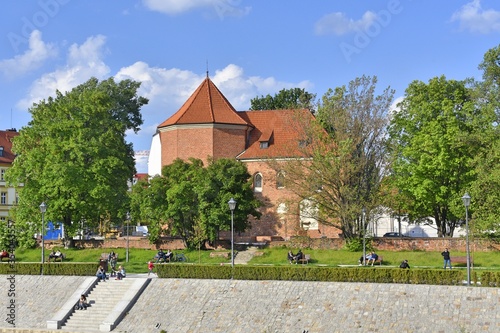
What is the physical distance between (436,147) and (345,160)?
6.79m

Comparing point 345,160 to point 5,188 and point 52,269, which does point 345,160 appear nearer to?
point 52,269

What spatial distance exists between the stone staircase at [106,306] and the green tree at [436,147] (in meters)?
19.9

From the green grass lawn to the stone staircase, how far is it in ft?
17.8

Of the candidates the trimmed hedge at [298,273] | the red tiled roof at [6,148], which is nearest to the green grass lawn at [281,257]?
the trimmed hedge at [298,273]

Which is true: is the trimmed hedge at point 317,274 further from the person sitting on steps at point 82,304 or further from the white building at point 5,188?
the white building at point 5,188

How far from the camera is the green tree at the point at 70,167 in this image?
52.4 meters

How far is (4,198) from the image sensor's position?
7394 cm

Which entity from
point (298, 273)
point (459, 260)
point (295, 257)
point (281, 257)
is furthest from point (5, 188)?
point (459, 260)

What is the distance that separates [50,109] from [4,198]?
22.3 m

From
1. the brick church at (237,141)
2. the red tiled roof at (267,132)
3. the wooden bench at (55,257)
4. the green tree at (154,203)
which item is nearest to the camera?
the wooden bench at (55,257)

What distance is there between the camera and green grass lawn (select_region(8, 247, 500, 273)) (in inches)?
1688

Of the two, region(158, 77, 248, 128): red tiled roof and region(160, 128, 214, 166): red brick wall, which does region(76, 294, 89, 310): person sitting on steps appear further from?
region(158, 77, 248, 128): red tiled roof

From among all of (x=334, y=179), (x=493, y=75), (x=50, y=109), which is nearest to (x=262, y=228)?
(x=334, y=179)

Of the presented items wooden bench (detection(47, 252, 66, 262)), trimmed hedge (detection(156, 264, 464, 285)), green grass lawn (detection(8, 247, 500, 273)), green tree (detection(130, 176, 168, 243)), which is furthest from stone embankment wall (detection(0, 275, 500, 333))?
green tree (detection(130, 176, 168, 243))
